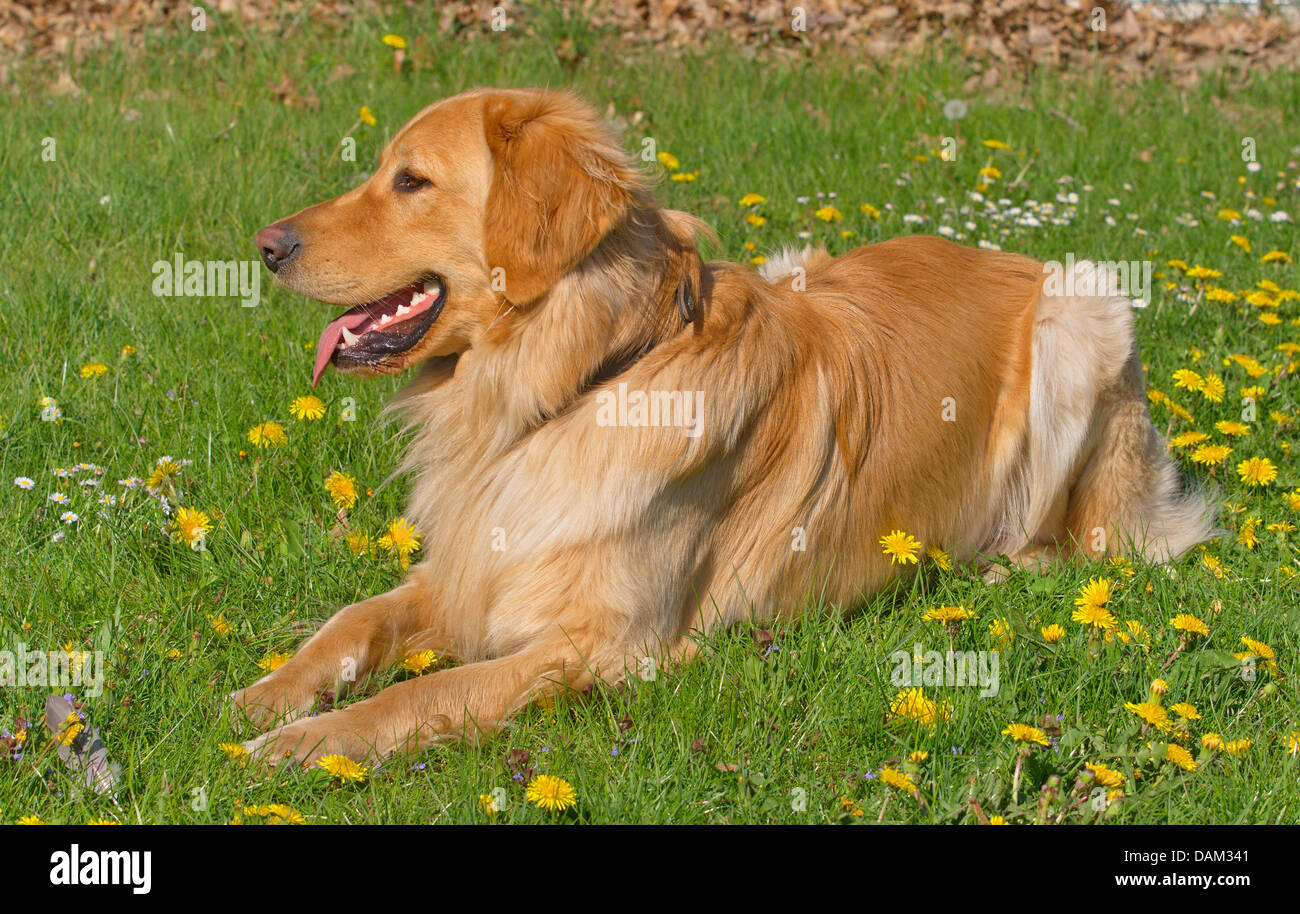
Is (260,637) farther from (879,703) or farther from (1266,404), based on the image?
(1266,404)

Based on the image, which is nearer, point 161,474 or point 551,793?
point 551,793

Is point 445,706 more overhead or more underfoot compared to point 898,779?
more underfoot

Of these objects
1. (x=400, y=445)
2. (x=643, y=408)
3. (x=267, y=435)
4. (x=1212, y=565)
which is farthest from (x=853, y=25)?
(x=643, y=408)

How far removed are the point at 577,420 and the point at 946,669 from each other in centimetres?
123

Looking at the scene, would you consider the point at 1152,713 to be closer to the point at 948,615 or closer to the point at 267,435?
the point at 948,615

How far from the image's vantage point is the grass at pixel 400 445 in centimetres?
297

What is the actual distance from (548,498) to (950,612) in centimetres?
117

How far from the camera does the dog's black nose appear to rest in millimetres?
3496

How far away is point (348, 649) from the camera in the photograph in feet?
11.5

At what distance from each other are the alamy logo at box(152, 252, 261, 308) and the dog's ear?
101 inches

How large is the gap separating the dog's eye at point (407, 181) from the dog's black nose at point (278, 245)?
0.33 m

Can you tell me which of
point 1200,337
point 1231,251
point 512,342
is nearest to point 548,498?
point 512,342

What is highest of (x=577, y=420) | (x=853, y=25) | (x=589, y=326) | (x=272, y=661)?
(x=853, y=25)

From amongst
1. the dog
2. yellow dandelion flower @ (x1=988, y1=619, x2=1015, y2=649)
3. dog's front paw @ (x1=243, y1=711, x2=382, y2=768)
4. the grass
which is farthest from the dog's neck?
yellow dandelion flower @ (x1=988, y1=619, x2=1015, y2=649)
